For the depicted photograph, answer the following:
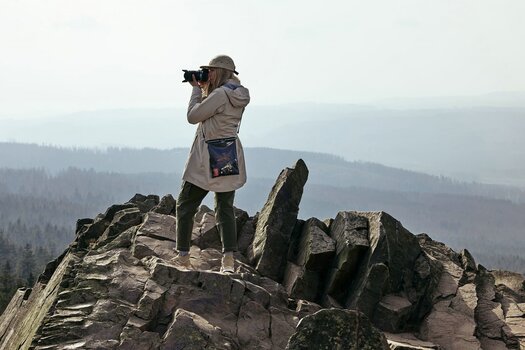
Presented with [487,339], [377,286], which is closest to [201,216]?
[377,286]

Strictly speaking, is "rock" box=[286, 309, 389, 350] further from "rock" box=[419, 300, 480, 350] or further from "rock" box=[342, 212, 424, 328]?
"rock" box=[419, 300, 480, 350]

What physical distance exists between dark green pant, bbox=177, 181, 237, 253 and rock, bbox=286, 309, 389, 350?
5.50 metres

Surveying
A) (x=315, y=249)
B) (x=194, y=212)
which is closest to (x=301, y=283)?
(x=315, y=249)

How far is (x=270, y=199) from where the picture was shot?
21781 millimetres

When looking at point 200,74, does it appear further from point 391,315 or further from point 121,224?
point 391,315

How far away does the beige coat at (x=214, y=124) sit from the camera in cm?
1587

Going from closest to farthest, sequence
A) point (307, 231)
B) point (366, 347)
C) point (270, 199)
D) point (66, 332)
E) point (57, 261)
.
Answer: point (366, 347)
point (66, 332)
point (307, 231)
point (270, 199)
point (57, 261)

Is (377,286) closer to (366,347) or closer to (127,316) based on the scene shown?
(366,347)

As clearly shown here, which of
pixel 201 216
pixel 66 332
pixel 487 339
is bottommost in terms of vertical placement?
pixel 487 339

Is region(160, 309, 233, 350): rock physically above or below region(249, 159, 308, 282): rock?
below

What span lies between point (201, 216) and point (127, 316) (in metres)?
7.96

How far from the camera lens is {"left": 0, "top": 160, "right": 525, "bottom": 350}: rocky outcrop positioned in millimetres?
13625

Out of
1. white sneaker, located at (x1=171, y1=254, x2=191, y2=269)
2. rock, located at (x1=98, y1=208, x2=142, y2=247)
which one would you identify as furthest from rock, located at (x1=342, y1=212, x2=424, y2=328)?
rock, located at (x1=98, y1=208, x2=142, y2=247)

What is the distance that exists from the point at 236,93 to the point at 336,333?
7.09 metres
